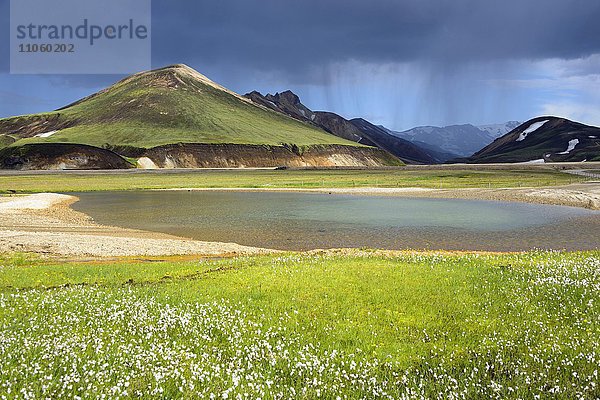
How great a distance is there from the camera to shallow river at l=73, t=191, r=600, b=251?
37.3 metres

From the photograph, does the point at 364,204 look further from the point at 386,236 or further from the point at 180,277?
the point at 180,277

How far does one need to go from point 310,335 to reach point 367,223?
35.7 metres

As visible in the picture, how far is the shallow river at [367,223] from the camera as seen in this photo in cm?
3728

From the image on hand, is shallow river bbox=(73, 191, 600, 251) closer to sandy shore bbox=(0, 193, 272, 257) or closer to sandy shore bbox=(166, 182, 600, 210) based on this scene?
sandy shore bbox=(0, 193, 272, 257)

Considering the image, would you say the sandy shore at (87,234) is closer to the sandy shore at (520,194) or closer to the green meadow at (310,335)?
the sandy shore at (520,194)

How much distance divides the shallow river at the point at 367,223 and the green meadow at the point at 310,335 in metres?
17.9

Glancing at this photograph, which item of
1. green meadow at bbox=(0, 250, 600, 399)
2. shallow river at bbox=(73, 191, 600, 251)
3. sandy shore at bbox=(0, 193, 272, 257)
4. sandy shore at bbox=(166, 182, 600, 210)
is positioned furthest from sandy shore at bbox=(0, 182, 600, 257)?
green meadow at bbox=(0, 250, 600, 399)

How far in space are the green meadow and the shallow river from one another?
17880 mm

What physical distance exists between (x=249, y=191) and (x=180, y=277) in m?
74.2

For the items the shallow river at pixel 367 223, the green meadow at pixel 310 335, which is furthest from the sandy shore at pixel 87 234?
the green meadow at pixel 310 335

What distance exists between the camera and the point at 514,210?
58.2 metres

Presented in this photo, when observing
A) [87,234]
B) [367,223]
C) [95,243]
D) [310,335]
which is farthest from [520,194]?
[310,335]

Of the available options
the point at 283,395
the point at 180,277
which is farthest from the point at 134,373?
the point at 180,277

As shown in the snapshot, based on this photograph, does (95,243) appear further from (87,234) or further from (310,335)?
(310,335)
